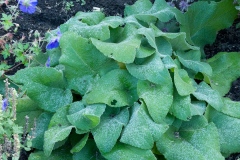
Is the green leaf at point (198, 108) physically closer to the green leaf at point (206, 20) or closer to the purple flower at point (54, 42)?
the green leaf at point (206, 20)

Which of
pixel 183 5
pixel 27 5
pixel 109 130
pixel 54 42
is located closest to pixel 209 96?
pixel 109 130

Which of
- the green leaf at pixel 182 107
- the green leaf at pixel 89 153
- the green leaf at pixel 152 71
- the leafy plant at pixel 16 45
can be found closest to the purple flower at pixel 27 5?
the leafy plant at pixel 16 45

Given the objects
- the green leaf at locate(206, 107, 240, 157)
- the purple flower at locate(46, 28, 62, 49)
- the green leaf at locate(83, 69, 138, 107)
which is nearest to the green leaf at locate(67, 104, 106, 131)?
the green leaf at locate(83, 69, 138, 107)

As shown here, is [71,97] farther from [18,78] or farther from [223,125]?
[223,125]

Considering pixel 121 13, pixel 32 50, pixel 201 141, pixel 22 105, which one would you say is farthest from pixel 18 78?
pixel 121 13

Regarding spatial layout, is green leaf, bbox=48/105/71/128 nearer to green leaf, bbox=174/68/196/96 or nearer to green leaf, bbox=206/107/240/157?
green leaf, bbox=174/68/196/96

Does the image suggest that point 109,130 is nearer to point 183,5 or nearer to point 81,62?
point 81,62
